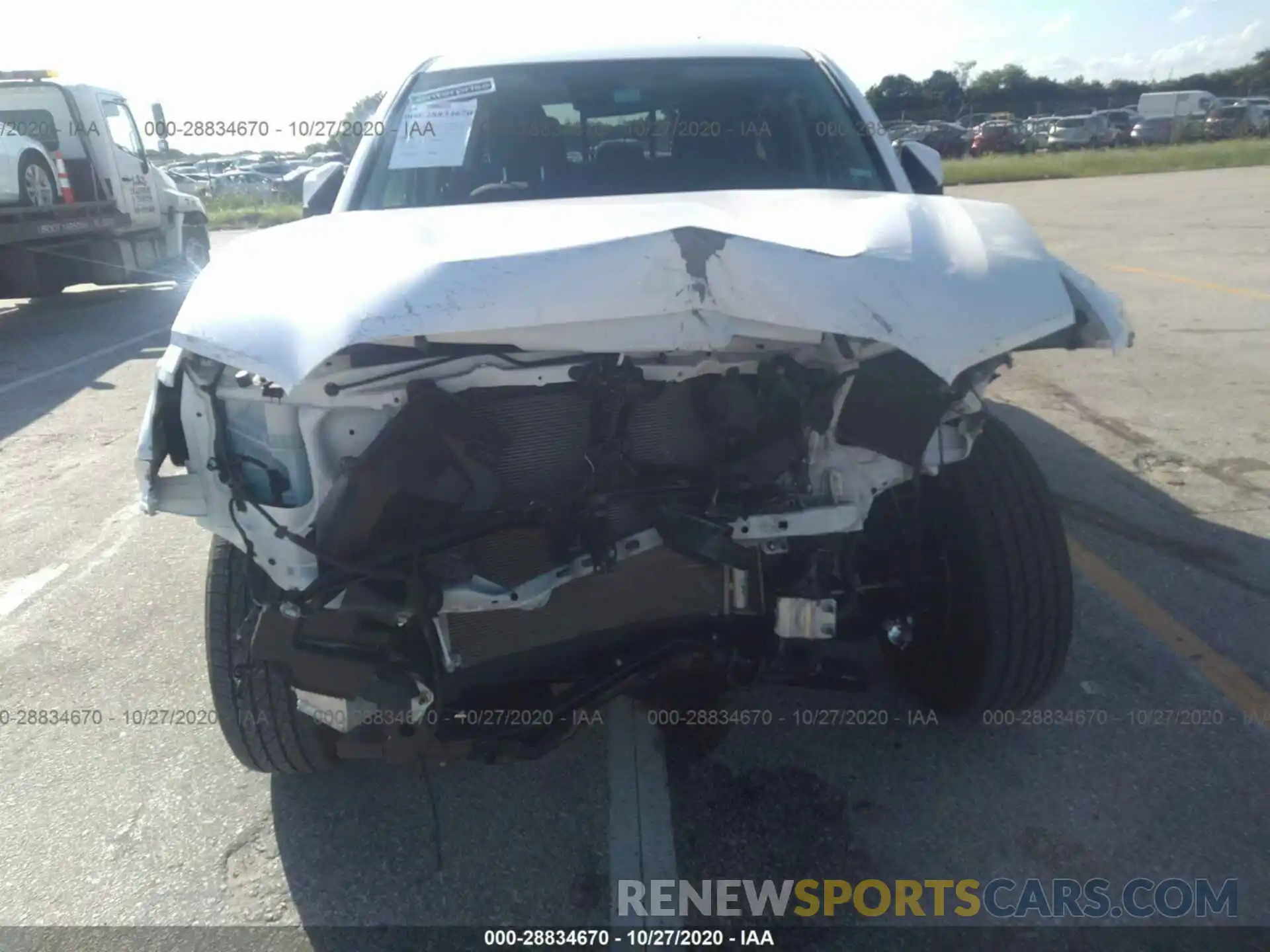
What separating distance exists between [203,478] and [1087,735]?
2.47 meters

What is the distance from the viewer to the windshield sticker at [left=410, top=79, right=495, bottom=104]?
372 centimetres

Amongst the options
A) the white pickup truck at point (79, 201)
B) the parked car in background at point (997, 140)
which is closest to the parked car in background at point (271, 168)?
the white pickup truck at point (79, 201)

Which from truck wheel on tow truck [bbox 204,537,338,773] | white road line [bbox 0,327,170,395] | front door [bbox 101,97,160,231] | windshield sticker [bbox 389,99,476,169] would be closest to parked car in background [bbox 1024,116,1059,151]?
front door [bbox 101,97,160,231]

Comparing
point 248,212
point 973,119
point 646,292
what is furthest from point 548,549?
point 973,119

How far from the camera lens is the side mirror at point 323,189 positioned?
3.86 meters

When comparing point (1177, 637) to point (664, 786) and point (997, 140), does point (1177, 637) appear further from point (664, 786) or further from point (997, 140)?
point (997, 140)

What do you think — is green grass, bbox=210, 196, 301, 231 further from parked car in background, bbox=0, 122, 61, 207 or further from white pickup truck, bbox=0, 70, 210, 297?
parked car in background, bbox=0, 122, 61, 207

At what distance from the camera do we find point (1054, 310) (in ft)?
7.47

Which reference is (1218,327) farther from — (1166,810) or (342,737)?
(342,737)

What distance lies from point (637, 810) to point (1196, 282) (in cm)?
902

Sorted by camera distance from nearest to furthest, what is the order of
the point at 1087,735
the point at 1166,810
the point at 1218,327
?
the point at 1166,810 < the point at 1087,735 < the point at 1218,327

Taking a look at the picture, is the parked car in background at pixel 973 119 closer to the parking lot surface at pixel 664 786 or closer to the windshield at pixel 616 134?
the windshield at pixel 616 134

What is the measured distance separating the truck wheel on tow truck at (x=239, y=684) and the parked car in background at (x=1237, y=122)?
4233 centimetres

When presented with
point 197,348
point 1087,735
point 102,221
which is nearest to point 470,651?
point 197,348
